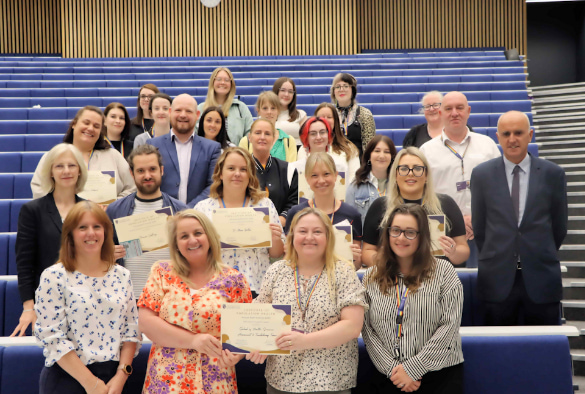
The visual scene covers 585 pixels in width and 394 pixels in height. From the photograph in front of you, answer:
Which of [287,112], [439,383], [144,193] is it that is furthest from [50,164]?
[287,112]

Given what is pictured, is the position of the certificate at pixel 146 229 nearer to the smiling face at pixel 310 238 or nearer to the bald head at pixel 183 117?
the smiling face at pixel 310 238

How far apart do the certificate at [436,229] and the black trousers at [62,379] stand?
4.10 feet

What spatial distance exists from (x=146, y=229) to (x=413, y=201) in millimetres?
1093

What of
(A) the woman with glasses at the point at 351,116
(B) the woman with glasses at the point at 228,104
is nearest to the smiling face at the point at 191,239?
(B) the woman with glasses at the point at 228,104

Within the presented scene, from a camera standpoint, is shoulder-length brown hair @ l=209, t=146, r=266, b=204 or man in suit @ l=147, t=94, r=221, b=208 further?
man in suit @ l=147, t=94, r=221, b=208

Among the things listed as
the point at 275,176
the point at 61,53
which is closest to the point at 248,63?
the point at 61,53

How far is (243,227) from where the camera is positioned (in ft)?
7.22

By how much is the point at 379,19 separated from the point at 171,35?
11.3 feet

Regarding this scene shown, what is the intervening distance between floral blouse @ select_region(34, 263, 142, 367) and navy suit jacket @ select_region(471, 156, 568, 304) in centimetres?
140

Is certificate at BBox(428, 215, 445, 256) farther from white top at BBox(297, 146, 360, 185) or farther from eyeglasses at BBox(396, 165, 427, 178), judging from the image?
white top at BBox(297, 146, 360, 185)

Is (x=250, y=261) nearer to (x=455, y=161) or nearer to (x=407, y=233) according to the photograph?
(x=407, y=233)

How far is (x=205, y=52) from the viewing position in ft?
29.1

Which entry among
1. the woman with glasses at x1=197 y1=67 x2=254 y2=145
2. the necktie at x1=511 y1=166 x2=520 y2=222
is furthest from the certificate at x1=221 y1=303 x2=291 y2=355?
the woman with glasses at x1=197 y1=67 x2=254 y2=145

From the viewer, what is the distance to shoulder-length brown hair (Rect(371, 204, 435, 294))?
1892 millimetres
